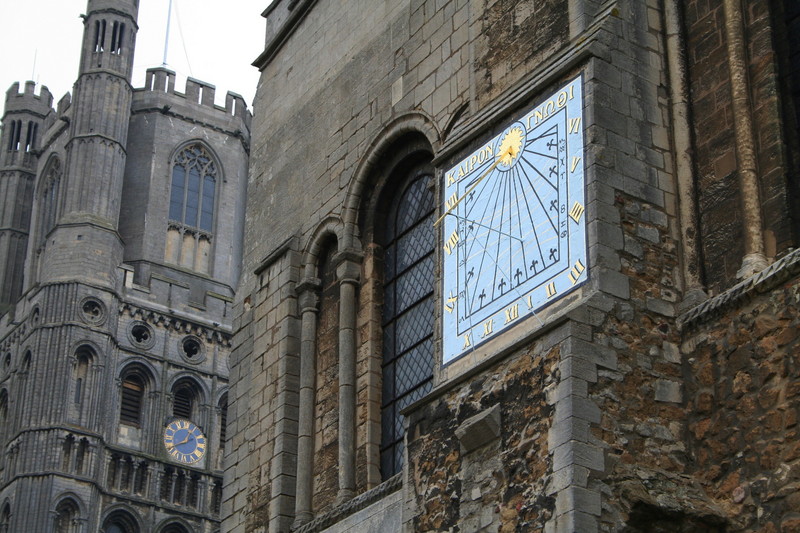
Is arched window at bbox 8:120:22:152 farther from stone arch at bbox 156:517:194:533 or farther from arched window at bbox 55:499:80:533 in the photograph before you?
stone arch at bbox 156:517:194:533

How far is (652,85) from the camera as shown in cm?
1143

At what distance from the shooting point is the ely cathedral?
1001 cm

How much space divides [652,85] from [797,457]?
303 cm

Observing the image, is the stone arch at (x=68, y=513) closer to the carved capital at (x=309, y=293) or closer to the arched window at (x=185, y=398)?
the arched window at (x=185, y=398)

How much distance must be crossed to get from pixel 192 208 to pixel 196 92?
208 inches

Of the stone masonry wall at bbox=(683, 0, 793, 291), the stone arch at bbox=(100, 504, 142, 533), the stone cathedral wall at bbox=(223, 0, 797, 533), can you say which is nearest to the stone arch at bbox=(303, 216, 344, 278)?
the stone cathedral wall at bbox=(223, 0, 797, 533)

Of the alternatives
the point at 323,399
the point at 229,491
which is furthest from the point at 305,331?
the point at 229,491

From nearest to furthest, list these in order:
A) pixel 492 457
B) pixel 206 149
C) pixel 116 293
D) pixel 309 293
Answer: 1. pixel 492 457
2. pixel 309 293
3. pixel 116 293
4. pixel 206 149

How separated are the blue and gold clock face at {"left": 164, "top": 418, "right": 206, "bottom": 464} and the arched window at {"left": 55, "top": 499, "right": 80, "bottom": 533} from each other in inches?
190

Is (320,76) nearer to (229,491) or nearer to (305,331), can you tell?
(305,331)

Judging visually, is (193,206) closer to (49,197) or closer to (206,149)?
(206,149)

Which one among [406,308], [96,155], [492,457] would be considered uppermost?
[96,155]

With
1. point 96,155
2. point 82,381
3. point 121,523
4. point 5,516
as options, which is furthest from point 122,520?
point 96,155

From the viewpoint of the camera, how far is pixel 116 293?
6262 centimetres
